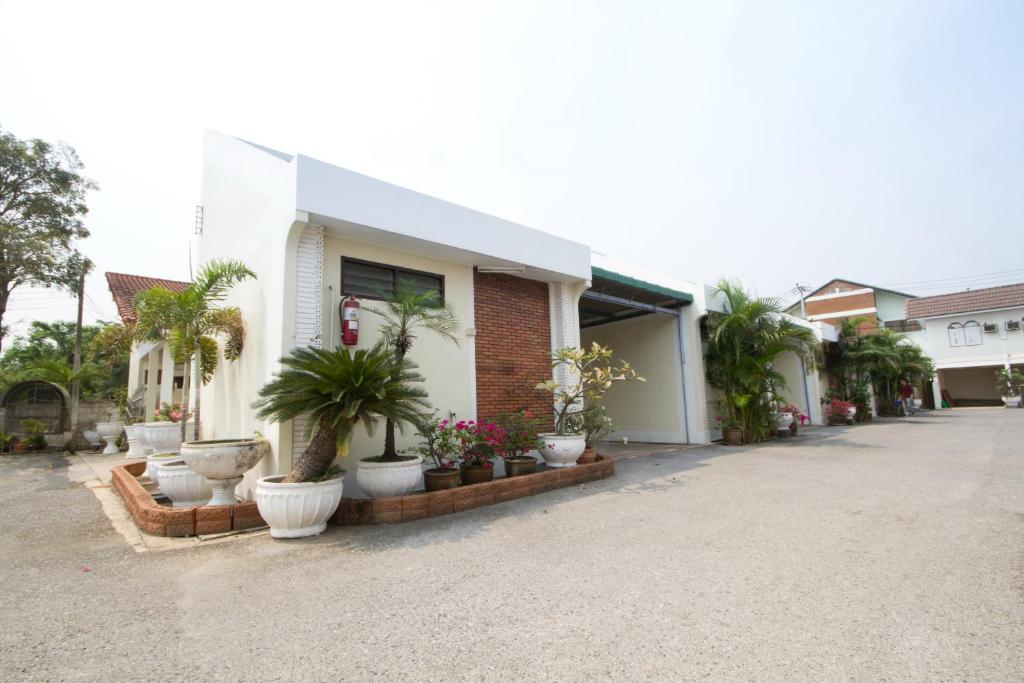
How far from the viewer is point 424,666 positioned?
2.27 meters

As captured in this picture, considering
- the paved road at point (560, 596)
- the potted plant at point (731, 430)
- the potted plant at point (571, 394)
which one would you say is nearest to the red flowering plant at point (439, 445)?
the paved road at point (560, 596)

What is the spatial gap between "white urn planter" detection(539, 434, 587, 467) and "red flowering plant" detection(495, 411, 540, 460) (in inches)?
8.5

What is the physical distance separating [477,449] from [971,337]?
1411 inches

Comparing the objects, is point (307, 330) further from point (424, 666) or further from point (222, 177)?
point (222, 177)

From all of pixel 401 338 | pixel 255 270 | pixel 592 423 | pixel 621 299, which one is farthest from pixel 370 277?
pixel 621 299

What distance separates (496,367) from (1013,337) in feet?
114

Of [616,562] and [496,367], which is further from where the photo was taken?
[496,367]

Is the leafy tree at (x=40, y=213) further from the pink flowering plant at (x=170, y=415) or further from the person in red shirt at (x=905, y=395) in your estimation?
the person in red shirt at (x=905, y=395)

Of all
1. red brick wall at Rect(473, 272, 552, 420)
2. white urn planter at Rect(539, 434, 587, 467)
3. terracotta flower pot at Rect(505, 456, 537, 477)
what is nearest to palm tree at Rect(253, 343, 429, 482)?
terracotta flower pot at Rect(505, 456, 537, 477)

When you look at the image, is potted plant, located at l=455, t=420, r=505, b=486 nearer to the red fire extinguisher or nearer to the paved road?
the paved road

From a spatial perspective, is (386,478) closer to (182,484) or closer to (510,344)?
(182,484)

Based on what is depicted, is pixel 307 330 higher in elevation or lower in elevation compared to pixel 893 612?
higher

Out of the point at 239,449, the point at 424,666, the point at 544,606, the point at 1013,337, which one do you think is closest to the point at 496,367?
the point at 239,449

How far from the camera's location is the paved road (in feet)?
7.47
